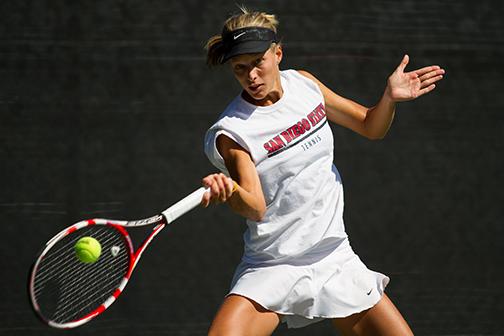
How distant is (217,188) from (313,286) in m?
0.51

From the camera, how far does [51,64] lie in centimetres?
389

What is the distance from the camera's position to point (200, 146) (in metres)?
3.98

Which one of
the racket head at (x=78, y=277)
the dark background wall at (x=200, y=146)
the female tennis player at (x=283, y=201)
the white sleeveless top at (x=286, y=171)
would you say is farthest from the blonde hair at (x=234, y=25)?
the dark background wall at (x=200, y=146)

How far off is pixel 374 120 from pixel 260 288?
64 cm

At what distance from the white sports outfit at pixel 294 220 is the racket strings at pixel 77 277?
405 millimetres

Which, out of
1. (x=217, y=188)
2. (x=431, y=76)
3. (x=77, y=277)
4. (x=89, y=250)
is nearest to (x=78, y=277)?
(x=77, y=277)

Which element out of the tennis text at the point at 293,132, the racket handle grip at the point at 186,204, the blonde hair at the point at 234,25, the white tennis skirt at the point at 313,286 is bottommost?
the white tennis skirt at the point at 313,286

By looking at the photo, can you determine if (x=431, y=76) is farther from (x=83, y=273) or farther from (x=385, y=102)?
(x=83, y=273)

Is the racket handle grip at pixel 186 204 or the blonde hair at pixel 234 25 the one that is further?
the blonde hair at pixel 234 25

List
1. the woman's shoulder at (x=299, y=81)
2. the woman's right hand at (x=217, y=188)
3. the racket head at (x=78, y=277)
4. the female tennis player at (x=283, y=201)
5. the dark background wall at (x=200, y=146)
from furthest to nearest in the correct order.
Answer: the dark background wall at (x=200, y=146) → the racket head at (x=78, y=277) → the woman's shoulder at (x=299, y=81) → the female tennis player at (x=283, y=201) → the woman's right hand at (x=217, y=188)

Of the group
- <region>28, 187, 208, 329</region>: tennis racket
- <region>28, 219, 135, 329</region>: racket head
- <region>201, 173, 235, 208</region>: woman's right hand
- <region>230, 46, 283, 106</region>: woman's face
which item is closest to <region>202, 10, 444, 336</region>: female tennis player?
<region>230, 46, 283, 106</region>: woman's face

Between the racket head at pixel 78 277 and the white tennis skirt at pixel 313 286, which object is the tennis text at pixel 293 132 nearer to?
the white tennis skirt at pixel 313 286

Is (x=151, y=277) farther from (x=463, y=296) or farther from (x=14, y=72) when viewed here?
(x=463, y=296)

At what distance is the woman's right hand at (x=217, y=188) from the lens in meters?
2.73
